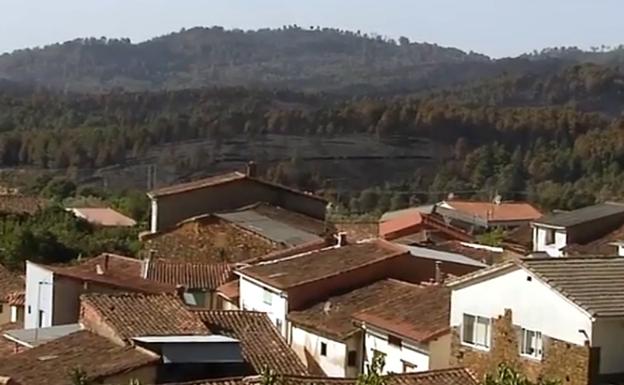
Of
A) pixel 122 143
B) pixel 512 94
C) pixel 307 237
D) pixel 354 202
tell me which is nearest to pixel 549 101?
pixel 512 94

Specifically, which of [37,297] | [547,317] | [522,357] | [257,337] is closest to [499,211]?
[37,297]

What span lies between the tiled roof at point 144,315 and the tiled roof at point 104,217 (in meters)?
28.7

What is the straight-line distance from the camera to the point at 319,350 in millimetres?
21859

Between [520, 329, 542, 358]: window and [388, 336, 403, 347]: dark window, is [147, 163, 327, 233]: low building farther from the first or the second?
[520, 329, 542, 358]: window

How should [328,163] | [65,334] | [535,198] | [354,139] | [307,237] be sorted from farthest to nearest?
1. [354,139]
2. [328,163]
3. [535,198]
4. [307,237]
5. [65,334]

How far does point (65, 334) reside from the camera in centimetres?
2162

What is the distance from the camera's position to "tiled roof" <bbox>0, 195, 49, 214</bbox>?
163 ft

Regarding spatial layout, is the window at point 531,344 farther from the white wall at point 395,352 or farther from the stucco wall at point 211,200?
the stucco wall at point 211,200

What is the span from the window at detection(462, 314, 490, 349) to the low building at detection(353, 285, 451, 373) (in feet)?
1.46

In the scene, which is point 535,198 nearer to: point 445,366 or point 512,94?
point 445,366

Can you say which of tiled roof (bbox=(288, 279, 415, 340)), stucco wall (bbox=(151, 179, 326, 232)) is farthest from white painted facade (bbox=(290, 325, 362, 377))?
stucco wall (bbox=(151, 179, 326, 232))

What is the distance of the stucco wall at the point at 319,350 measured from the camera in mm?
21125

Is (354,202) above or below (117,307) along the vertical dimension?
below

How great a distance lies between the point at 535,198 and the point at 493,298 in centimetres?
5684
